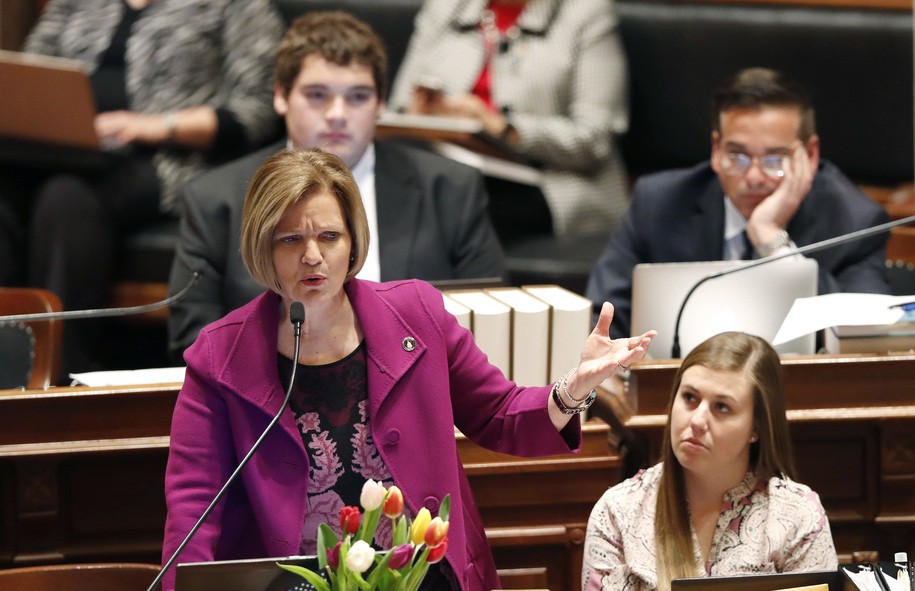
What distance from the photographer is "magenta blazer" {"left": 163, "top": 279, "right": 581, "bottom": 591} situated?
179 centimetres

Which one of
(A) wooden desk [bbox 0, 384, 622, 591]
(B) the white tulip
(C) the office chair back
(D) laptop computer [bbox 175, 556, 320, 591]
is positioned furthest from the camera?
(C) the office chair back

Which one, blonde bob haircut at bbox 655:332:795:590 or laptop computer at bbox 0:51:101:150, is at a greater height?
laptop computer at bbox 0:51:101:150

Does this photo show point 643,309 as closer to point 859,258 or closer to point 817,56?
point 859,258

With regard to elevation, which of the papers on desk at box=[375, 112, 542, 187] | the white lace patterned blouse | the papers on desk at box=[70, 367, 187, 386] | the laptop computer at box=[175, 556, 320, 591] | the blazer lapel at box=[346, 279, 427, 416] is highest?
the papers on desk at box=[375, 112, 542, 187]

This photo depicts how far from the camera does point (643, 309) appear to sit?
237 centimetres

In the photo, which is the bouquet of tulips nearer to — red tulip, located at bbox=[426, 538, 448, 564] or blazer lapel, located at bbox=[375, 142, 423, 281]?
red tulip, located at bbox=[426, 538, 448, 564]

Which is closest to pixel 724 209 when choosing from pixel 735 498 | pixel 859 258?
pixel 859 258

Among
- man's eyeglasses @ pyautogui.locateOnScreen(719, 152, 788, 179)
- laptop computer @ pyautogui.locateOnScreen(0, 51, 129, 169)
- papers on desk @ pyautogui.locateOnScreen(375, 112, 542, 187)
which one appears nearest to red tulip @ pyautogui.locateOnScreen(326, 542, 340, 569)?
man's eyeglasses @ pyautogui.locateOnScreen(719, 152, 788, 179)

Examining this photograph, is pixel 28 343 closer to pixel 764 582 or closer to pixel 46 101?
pixel 46 101

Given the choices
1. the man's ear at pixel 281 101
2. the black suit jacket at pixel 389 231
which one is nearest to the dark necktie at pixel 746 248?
the black suit jacket at pixel 389 231

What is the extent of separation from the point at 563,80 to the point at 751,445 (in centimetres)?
210

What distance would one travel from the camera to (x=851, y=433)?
7.73 feet

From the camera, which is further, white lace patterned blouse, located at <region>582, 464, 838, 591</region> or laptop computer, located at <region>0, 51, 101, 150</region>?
laptop computer, located at <region>0, 51, 101, 150</region>

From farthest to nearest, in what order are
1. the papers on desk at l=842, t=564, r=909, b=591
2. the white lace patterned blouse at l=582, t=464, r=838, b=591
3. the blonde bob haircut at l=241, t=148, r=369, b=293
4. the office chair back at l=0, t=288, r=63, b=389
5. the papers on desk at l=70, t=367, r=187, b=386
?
the office chair back at l=0, t=288, r=63, b=389, the papers on desk at l=70, t=367, r=187, b=386, the white lace patterned blouse at l=582, t=464, r=838, b=591, the blonde bob haircut at l=241, t=148, r=369, b=293, the papers on desk at l=842, t=564, r=909, b=591
